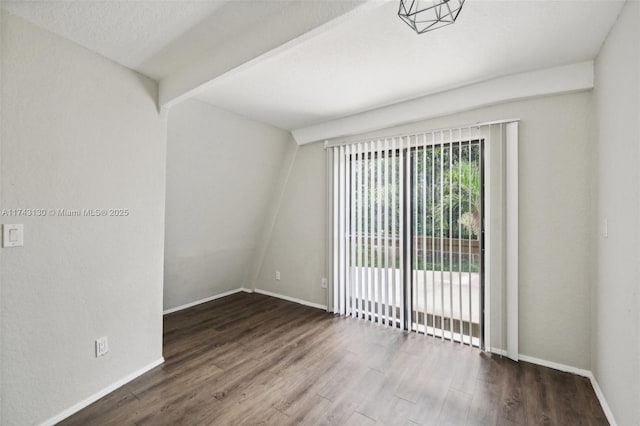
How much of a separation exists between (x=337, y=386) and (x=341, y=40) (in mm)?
2467

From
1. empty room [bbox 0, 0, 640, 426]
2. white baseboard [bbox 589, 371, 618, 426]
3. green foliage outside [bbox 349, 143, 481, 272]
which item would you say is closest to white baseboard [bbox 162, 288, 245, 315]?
empty room [bbox 0, 0, 640, 426]

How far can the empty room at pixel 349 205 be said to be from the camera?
1577 mm

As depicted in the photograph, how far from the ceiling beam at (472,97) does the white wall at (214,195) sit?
104 centimetres

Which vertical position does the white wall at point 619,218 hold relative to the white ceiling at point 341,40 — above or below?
→ below

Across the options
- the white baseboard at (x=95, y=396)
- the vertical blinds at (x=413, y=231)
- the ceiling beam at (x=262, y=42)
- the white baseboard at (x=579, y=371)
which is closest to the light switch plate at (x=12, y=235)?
the white baseboard at (x=95, y=396)

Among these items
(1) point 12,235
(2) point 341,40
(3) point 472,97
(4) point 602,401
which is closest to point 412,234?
(3) point 472,97

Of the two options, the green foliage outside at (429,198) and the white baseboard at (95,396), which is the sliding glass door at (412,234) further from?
the white baseboard at (95,396)

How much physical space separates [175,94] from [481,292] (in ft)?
10.4

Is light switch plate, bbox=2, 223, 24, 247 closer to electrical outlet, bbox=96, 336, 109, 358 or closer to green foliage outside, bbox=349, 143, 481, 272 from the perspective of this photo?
electrical outlet, bbox=96, 336, 109, 358

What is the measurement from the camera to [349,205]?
3496 mm

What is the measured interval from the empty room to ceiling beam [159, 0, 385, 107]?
2 cm

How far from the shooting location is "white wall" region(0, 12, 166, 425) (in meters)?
1.57

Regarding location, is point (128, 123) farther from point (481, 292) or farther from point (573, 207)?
point (573, 207)

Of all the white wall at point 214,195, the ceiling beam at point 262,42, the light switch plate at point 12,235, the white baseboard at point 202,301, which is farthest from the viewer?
the white baseboard at point 202,301
